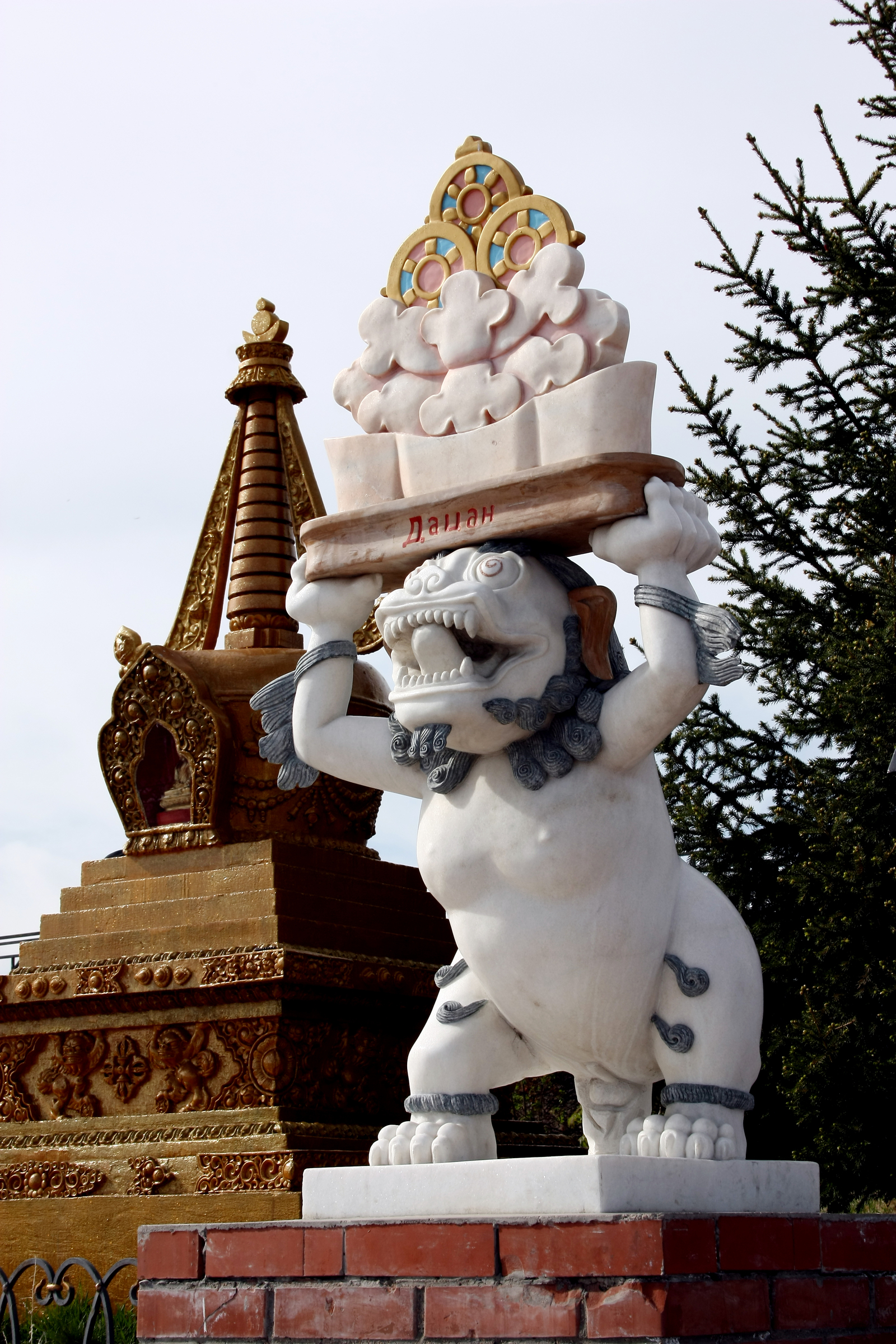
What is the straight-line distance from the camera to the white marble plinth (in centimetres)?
343

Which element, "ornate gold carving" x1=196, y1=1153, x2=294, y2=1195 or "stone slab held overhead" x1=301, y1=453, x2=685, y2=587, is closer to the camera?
"stone slab held overhead" x1=301, y1=453, x2=685, y2=587

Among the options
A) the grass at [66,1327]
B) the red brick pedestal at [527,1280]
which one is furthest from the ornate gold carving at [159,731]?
the red brick pedestal at [527,1280]

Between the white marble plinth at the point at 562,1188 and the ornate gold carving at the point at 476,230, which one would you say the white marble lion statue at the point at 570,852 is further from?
the ornate gold carving at the point at 476,230

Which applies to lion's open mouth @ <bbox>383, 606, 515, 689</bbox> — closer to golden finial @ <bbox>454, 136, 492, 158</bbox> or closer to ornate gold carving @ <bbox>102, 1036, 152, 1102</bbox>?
golden finial @ <bbox>454, 136, 492, 158</bbox>

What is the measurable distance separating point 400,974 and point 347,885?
1.91 feet

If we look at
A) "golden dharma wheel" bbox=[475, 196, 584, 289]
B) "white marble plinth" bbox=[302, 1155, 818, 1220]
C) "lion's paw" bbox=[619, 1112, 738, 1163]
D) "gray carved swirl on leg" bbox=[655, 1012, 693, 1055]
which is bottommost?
"white marble plinth" bbox=[302, 1155, 818, 1220]

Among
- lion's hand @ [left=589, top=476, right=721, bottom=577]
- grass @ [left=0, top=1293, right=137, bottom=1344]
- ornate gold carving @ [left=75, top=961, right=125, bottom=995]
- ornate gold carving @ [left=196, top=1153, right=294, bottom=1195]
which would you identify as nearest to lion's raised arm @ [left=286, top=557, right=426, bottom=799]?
lion's hand @ [left=589, top=476, right=721, bottom=577]

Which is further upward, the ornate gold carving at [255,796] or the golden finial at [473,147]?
the golden finial at [473,147]

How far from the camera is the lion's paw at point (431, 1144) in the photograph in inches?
155

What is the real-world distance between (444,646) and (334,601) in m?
0.52

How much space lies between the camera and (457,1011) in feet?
13.4

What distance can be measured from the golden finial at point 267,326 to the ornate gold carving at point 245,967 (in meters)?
3.68

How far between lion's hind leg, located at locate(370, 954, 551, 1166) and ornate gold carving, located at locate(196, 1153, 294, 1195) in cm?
320

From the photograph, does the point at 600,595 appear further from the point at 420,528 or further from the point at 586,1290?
the point at 586,1290
